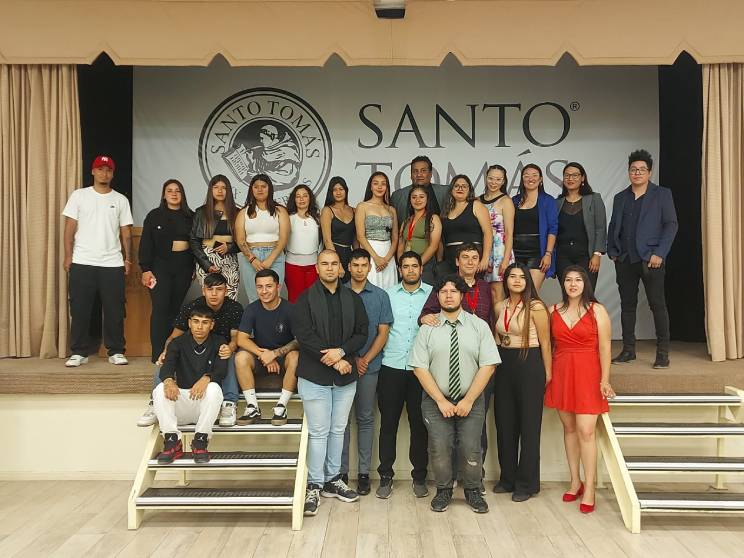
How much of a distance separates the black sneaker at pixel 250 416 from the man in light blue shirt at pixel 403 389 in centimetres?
73

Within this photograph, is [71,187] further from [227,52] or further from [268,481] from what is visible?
[268,481]

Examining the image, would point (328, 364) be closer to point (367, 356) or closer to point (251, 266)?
point (367, 356)

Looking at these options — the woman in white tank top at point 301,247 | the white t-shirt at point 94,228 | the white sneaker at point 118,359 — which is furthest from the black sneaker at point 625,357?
the white t-shirt at point 94,228

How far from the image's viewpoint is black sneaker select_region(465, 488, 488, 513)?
398 cm

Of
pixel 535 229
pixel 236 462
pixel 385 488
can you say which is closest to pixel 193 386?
pixel 236 462

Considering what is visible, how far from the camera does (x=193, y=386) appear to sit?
4078 mm

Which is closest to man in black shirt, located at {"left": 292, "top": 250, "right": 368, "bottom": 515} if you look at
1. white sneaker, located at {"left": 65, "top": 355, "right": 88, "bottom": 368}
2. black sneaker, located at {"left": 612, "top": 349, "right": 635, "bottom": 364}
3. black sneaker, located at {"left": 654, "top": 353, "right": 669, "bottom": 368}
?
white sneaker, located at {"left": 65, "top": 355, "right": 88, "bottom": 368}

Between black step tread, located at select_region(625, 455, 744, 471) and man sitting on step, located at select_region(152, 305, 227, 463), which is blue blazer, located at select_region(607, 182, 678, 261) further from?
man sitting on step, located at select_region(152, 305, 227, 463)

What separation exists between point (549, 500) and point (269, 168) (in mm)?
3693

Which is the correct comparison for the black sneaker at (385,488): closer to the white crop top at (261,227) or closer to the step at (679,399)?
the step at (679,399)

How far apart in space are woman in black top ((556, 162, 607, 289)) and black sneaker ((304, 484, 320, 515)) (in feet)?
7.39

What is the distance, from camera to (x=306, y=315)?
4.16m

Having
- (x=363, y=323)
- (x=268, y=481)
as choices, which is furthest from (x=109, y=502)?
(x=363, y=323)

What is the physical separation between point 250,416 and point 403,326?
1042 millimetres
